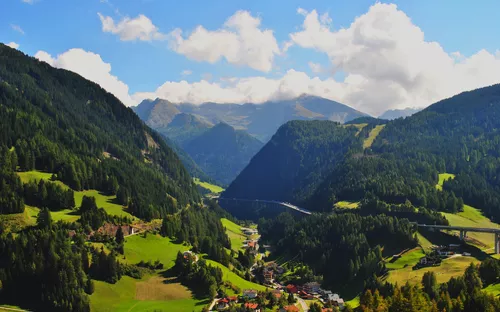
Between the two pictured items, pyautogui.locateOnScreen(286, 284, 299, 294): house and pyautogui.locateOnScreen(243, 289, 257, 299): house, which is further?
pyautogui.locateOnScreen(286, 284, 299, 294): house

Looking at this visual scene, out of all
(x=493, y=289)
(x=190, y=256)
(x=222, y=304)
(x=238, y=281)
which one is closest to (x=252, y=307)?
(x=222, y=304)

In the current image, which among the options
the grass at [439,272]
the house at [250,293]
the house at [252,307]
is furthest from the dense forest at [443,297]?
the house at [250,293]

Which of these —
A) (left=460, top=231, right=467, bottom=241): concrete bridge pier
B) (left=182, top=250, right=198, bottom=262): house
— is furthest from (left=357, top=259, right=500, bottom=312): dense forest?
(left=182, top=250, right=198, bottom=262): house

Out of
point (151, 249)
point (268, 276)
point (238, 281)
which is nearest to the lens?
point (238, 281)

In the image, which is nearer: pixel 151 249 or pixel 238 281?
pixel 238 281

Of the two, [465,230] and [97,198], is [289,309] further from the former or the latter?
[97,198]

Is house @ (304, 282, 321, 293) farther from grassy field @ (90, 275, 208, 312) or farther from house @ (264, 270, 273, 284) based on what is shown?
grassy field @ (90, 275, 208, 312)

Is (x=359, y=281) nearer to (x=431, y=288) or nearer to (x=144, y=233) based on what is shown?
(x=431, y=288)
